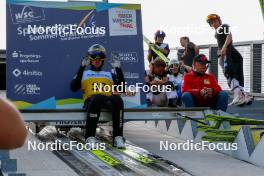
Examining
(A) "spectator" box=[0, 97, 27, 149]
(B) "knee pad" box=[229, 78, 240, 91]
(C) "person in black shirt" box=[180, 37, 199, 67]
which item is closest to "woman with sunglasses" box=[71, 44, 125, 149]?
(B) "knee pad" box=[229, 78, 240, 91]

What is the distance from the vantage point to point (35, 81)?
8.92 metres

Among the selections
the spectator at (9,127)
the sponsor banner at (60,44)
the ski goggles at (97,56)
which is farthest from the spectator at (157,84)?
the spectator at (9,127)

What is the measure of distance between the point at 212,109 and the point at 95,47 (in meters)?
2.15

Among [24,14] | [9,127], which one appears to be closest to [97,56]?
[24,14]

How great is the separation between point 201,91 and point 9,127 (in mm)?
7793

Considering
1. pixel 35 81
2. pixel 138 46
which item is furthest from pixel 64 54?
pixel 138 46

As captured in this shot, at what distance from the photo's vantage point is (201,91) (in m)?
9.01

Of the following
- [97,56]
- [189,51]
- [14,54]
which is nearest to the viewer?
[97,56]

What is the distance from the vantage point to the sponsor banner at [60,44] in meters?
8.79

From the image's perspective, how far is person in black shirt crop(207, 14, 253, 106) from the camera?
1080cm

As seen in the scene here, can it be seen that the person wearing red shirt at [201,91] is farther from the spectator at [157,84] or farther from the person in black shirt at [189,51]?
the person in black shirt at [189,51]

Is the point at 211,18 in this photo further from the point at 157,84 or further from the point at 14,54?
the point at 14,54

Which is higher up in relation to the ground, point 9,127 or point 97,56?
point 97,56

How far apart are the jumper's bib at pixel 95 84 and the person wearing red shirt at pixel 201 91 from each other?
128 centimetres
